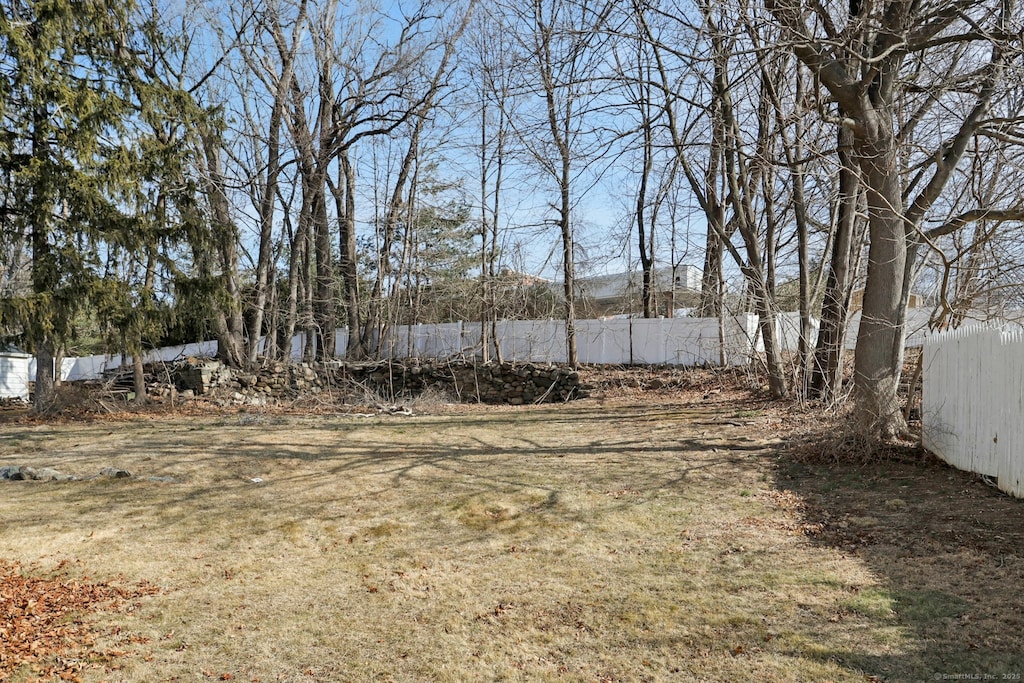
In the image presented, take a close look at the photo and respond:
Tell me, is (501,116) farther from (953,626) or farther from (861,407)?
(953,626)

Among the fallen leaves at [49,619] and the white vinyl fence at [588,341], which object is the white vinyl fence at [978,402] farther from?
the white vinyl fence at [588,341]

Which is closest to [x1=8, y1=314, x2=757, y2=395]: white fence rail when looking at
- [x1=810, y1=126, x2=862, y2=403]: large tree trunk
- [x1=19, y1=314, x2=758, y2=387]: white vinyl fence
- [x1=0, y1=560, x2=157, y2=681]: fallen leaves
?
[x1=19, y1=314, x2=758, y2=387]: white vinyl fence

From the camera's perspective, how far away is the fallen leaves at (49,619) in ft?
11.6

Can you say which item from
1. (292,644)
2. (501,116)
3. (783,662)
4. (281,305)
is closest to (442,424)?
(292,644)

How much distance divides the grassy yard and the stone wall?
755 centimetres

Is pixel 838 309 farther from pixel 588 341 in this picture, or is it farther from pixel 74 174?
pixel 74 174

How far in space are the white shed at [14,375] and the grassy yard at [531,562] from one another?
1547cm

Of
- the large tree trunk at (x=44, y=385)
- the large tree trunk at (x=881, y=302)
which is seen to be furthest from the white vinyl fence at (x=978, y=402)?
the large tree trunk at (x=44, y=385)

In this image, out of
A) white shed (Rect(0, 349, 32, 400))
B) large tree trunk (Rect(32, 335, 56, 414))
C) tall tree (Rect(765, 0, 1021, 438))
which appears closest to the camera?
tall tree (Rect(765, 0, 1021, 438))

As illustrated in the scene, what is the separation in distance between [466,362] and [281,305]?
7806 millimetres

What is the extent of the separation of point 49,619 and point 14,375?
72.7 feet

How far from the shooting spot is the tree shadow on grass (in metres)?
3.46

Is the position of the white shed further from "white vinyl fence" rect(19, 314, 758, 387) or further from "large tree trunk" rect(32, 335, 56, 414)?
"large tree trunk" rect(32, 335, 56, 414)

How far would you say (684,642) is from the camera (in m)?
3.76
